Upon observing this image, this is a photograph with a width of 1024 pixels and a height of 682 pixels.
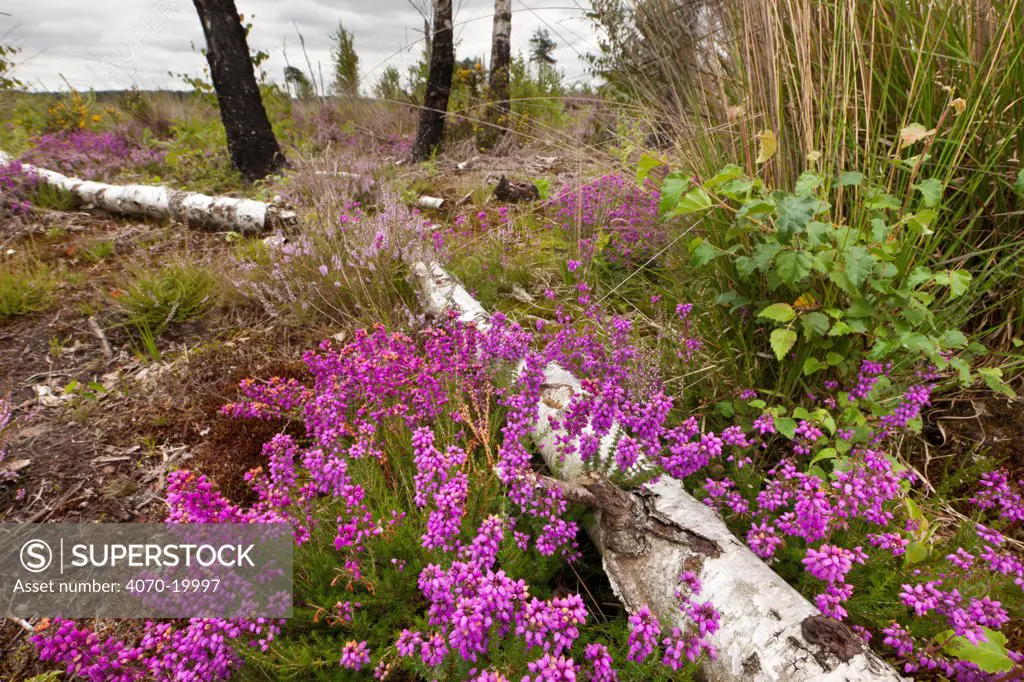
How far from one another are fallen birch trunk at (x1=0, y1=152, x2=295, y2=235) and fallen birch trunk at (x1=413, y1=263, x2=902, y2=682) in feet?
16.1

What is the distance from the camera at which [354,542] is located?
160 centimetres

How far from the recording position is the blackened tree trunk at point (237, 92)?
610 centimetres

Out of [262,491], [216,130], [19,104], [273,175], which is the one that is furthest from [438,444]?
[19,104]

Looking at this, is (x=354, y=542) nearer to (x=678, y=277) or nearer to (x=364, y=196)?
(x=678, y=277)

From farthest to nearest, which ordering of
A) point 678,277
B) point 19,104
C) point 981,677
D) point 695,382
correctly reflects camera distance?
point 19,104 < point 678,277 < point 695,382 < point 981,677

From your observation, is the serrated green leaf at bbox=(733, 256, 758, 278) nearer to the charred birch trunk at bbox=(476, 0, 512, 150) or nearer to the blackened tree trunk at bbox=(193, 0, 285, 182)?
the blackened tree trunk at bbox=(193, 0, 285, 182)

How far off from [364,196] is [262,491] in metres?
4.72

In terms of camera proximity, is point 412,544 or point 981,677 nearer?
point 981,677

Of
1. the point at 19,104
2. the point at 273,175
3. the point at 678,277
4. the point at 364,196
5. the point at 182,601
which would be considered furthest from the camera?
the point at 19,104

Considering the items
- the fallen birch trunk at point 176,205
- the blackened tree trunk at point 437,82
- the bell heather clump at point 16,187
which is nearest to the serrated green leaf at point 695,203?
the fallen birch trunk at point 176,205

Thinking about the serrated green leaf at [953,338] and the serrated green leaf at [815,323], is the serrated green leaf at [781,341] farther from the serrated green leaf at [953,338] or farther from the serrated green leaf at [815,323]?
the serrated green leaf at [953,338]

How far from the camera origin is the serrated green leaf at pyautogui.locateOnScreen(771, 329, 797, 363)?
180 centimetres

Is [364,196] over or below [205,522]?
over

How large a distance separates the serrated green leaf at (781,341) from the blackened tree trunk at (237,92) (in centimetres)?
724
